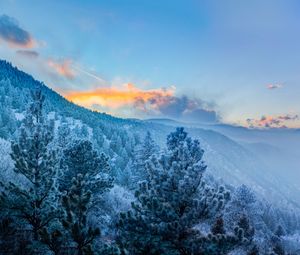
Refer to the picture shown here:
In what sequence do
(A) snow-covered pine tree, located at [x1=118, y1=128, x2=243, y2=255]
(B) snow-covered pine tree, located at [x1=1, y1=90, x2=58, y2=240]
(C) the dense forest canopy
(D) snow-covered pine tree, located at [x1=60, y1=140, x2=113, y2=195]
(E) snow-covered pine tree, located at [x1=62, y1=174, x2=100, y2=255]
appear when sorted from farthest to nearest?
(D) snow-covered pine tree, located at [x1=60, y1=140, x2=113, y2=195] → (B) snow-covered pine tree, located at [x1=1, y1=90, x2=58, y2=240] → (A) snow-covered pine tree, located at [x1=118, y1=128, x2=243, y2=255] → (C) the dense forest canopy → (E) snow-covered pine tree, located at [x1=62, y1=174, x2=100, y2=255]

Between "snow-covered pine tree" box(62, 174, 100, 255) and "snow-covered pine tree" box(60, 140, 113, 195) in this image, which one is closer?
"snow-covered pine tree" box(62, 174, 100, 255)

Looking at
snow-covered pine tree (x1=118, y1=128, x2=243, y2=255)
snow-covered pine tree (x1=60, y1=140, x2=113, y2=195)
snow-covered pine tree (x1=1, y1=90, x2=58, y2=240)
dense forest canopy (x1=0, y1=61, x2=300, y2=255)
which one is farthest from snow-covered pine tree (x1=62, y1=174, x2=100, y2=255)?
snow-covered pine tree (x1=60, y1=140, x2=113, y2=195)

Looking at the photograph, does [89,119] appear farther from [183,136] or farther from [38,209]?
[38,209]

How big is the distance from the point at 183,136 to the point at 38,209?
59.9ft

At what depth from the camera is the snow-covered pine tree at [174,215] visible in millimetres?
13445

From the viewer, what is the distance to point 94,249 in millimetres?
12250

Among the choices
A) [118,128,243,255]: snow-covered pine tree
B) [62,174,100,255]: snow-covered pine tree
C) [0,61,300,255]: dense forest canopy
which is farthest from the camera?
[118,128,243,255]: snow-covered pine tree

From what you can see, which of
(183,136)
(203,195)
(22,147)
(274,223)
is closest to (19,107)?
(274,223)

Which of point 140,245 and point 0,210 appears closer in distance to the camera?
point 140,245

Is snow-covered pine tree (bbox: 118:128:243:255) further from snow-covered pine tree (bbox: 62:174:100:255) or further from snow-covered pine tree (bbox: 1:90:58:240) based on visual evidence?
snow-covered pine tree (bbox: 1:90:58:240)

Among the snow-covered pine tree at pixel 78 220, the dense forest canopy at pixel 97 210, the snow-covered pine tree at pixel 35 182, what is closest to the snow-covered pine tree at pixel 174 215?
the dense forest canopy at pixel 97 210

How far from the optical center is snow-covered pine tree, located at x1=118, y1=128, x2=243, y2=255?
1345 cm

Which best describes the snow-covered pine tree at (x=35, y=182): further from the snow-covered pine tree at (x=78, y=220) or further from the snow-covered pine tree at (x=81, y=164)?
the snow-covered pine tree at (x=81, y=164)

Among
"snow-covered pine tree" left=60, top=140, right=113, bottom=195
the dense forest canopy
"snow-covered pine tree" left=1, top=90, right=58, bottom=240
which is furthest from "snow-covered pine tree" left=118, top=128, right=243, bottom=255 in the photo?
"snow-covered pine tree" left=60, top=140, right=113, bottom=195
